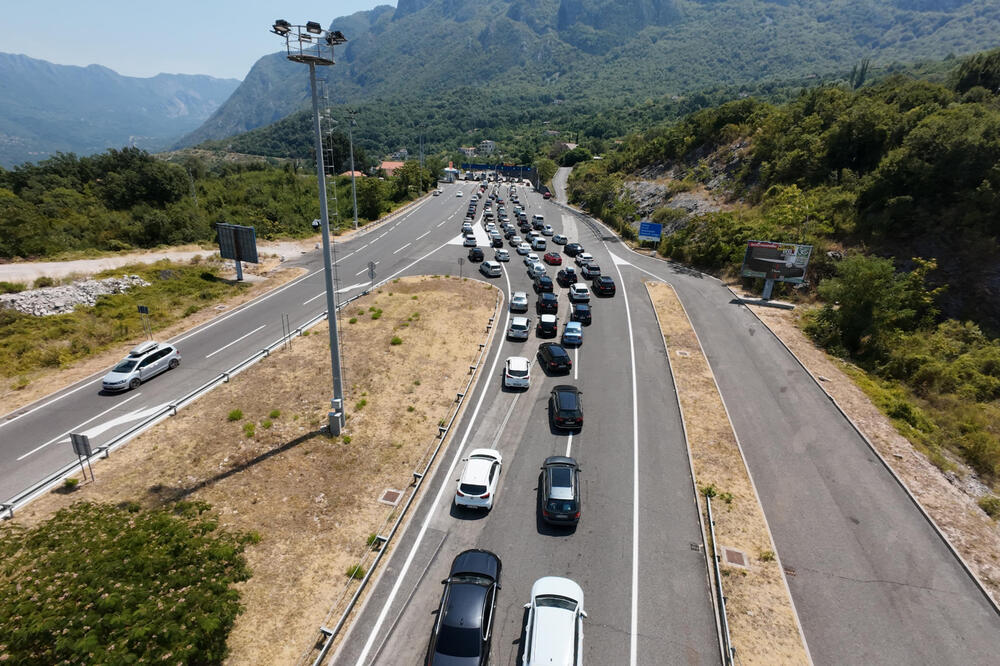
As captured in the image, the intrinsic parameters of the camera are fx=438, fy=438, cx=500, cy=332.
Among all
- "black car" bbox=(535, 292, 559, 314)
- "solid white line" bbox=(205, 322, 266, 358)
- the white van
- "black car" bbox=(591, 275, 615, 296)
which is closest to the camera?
"solid white line" bbox=(205, 322, 266, 358)

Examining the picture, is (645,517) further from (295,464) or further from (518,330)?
(518,330)

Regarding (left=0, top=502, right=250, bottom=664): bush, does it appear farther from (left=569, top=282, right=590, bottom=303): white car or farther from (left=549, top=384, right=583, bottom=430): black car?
(left=569, top=282, right=590, bottom=303): white car

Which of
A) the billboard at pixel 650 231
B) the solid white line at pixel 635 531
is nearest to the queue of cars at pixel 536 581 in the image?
the solid white line at pixel 635 531

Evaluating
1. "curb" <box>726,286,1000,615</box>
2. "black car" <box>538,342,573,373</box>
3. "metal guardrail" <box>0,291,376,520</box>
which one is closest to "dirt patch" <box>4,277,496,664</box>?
"metal guardrail" <box>0,291,376,520</box>

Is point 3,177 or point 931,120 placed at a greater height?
point 931,120

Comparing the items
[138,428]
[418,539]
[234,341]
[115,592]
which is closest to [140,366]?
[234,341]

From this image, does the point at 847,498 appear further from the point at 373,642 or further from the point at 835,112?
the point at 835,112

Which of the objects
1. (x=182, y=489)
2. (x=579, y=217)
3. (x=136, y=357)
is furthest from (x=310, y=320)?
(x=579, y=217)
